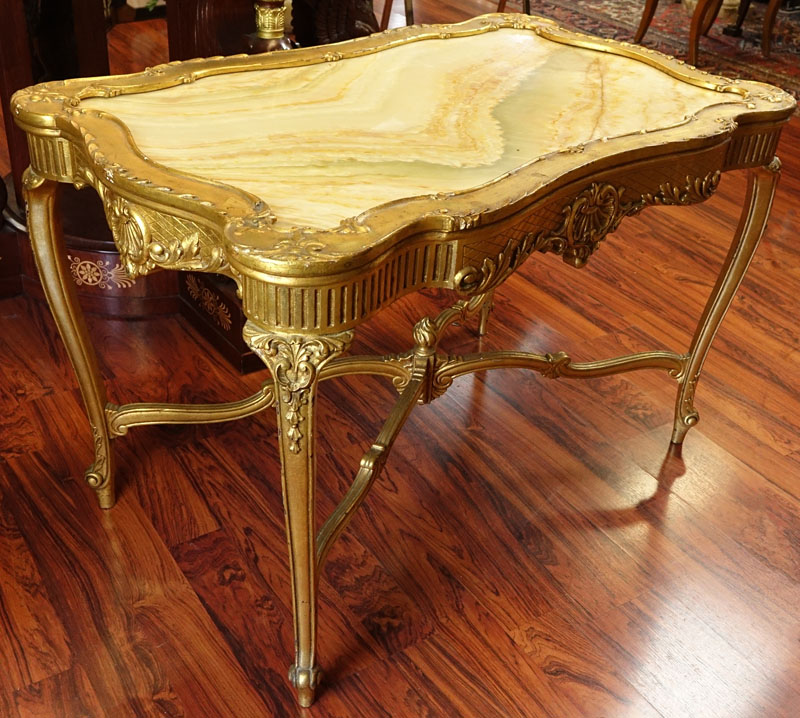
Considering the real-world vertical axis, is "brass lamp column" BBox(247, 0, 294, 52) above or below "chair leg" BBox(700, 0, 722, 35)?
above

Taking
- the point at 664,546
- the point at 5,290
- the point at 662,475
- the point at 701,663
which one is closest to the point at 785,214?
the point at 662,475

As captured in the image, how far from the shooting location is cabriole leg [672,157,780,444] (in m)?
1.39

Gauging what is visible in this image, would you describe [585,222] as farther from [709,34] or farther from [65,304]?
[709,34]

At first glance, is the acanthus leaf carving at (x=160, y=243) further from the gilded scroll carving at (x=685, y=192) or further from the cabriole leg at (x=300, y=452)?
the gilded scroll carving at (x=685, y=192)

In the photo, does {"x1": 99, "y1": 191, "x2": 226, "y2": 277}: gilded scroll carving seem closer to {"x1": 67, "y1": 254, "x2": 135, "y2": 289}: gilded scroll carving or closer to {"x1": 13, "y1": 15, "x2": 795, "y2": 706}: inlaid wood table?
{"x1": 13, "y1": 15, "x2": 795, "y2": 706}: inlaid wood table

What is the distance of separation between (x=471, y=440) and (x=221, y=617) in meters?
0.55

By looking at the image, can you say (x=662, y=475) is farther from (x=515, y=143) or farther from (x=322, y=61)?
(x=322, y=61)

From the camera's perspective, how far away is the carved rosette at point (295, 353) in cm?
88

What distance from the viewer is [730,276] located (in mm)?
1467

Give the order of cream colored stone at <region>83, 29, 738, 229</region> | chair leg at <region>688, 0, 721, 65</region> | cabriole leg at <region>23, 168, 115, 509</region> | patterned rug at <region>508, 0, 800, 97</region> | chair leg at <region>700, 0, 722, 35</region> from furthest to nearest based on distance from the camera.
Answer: chair leg at <region>700, 0, 722, 35</region> → patterned rug at <region>508, 0, 800, 97</region> → chair leg at <region>688, 0, 721, 65</region> → cabriole leg at <region>23, 168, 115, 509</region> → cream colored stone at <region>83, 29, 738, 229</region>

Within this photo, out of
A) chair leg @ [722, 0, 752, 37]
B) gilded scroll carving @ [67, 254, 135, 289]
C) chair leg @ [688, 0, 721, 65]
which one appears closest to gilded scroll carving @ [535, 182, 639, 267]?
gilded scroll carving @ [67, 254, 135, 289]

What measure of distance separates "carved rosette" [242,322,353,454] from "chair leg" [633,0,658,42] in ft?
11.1

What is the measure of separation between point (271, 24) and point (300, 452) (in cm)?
87

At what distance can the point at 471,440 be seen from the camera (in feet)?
5.35
